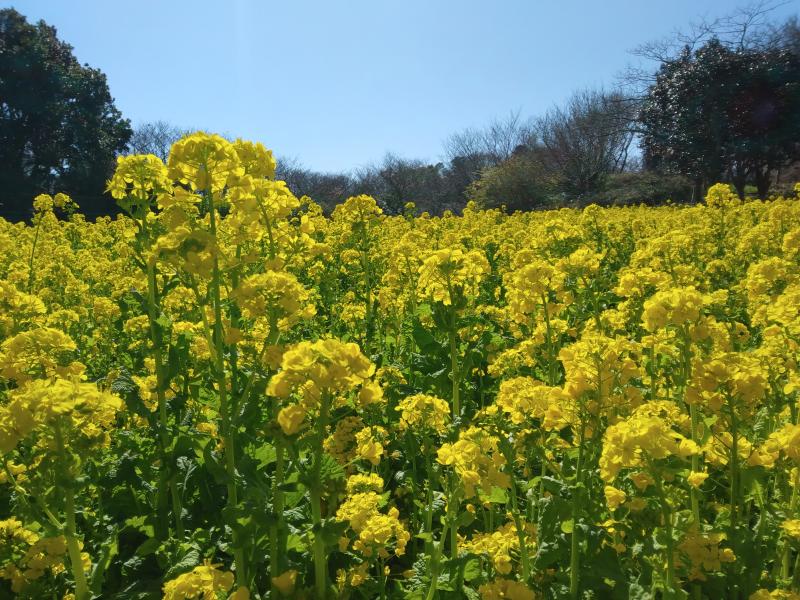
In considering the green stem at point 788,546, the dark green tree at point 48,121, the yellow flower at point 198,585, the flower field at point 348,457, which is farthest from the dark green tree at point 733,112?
the dark green tree at point 48,121

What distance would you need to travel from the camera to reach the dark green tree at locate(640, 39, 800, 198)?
22453mm

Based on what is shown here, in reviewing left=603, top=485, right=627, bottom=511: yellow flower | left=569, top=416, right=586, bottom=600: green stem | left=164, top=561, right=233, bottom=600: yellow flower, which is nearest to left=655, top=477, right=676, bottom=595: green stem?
left=603, top=485, right=627, bottom=511: yellow flower

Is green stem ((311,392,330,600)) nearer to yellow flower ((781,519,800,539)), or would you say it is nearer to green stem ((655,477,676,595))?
green stem ((655,477,676,595))

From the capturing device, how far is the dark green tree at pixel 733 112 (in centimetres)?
2245

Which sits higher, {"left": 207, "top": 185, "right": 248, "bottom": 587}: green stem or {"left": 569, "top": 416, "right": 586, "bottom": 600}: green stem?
{"left": 207, "top": 185, "right": 248, "bottom": 587}: green stem

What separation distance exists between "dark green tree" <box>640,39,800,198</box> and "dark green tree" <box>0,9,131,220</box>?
90.2 feet

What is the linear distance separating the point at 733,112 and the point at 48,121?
32911 mm

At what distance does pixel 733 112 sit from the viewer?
23.4 metres

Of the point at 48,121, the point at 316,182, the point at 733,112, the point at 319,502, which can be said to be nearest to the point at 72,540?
the point at 319,502

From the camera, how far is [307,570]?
2.34 meters

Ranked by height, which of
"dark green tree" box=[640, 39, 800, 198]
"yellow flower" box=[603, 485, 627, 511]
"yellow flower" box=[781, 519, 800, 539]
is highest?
"dark green tree" box=[640, 39, 800, 198]

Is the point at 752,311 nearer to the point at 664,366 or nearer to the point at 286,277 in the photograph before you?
the point at 664,366

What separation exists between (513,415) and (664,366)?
1.81 meters

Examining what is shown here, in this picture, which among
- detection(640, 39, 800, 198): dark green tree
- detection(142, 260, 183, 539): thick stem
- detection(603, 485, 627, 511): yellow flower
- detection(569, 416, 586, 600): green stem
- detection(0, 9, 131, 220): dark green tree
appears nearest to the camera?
detection(603, 485, 627, 511): yellow flower
